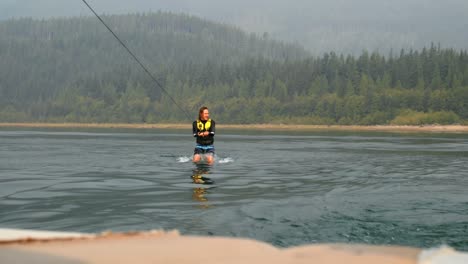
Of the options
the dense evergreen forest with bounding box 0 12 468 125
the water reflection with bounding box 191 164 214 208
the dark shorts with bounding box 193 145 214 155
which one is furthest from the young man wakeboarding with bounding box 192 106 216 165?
the dense evergreen forest with bounding box 0 12 468 125

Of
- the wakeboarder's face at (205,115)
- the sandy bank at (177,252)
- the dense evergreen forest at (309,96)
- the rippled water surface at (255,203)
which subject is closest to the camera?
the sandy bank at (177,252)

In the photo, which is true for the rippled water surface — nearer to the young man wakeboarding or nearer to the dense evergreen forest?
the young man wakeboarding

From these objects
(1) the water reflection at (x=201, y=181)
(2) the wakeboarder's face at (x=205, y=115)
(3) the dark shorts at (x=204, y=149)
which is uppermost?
(2) the wakeboarder's face at (x=205, y=115)

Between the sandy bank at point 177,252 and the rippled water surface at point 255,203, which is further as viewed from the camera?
the rippled water surface at point 255,203

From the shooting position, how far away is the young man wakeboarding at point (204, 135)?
20.0 m

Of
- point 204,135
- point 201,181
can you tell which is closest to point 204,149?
point 204,135

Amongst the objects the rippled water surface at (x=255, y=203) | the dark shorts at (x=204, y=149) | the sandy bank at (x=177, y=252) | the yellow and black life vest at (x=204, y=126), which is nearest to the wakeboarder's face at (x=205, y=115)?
the yellow and black life vest at (x=204, y=126)

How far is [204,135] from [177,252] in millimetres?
15819

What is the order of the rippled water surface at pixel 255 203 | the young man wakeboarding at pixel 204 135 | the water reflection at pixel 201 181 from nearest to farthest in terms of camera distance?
the rippled water surface at pixel 255 203, the water reflection at pixel 201 181, the young man wakeboarding at pixel 204 135

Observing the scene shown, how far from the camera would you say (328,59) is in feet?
588

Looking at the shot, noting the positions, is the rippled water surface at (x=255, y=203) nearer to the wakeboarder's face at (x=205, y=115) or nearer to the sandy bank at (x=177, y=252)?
the wakeboarder's face at (x=205, y=115)

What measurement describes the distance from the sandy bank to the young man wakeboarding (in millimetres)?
14707

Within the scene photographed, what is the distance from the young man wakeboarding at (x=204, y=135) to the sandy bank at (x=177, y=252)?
1471 centimetres

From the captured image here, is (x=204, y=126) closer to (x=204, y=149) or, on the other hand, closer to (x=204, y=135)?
(x=204, y=135)
